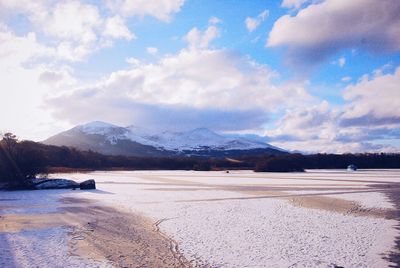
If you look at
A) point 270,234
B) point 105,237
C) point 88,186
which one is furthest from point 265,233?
point 88,186

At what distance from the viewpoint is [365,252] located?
9820 millimetres

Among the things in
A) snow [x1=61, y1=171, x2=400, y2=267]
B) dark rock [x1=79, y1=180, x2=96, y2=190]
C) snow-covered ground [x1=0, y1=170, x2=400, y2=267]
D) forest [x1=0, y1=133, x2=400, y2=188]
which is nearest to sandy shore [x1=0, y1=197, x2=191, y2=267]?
snow-covered ground [x1=0, y1=170, x2=400, y2=267]

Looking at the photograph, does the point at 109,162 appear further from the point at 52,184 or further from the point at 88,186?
the point at 88,186

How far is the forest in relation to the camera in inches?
1195

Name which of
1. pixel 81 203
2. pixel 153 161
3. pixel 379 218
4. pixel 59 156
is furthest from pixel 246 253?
pixel 153 161

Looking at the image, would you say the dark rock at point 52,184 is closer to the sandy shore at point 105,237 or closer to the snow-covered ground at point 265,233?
the snow-covered ground at point 265,233

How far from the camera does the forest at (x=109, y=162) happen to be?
3034 cm

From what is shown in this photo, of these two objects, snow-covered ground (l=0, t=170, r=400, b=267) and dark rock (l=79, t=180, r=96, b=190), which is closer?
snow-covered ground (l=0, t=170, r=400, b=267)

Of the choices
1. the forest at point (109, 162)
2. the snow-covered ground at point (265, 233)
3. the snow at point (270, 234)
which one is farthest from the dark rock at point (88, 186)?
the snow at point (270, 234)

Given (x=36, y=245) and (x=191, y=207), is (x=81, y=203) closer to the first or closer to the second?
(x=191, y=207)

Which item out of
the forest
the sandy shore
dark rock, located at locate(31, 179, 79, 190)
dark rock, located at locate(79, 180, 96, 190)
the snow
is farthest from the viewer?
the forest

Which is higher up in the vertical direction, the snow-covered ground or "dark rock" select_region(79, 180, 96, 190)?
"dark rock" select_region(79, 180, 96, 190)

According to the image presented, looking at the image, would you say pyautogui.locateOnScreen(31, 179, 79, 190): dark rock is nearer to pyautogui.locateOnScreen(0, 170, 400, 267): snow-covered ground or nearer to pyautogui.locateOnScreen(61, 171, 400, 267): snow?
pyautogui.locateOnScreen(0, 170, 400, 267): snow-covered ground

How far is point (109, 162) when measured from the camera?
79.4 m
